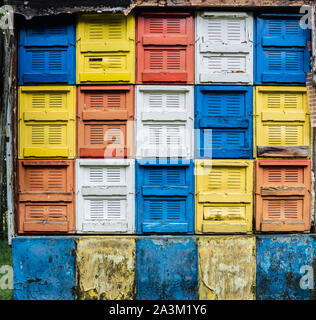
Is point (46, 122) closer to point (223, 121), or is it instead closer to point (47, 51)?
point (47, 51)

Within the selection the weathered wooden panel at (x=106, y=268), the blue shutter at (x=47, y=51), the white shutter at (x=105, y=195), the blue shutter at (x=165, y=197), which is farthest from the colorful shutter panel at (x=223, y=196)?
the blue shutter at (x=47, y=51)

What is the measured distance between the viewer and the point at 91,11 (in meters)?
3.81

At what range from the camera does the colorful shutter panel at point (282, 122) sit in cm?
390

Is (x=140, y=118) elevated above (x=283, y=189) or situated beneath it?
elevated above

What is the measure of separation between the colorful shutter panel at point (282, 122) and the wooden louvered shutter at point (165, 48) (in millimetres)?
1025

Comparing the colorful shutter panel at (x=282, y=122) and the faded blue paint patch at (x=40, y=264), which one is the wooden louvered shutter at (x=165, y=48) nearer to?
the colorful shutter panel at (x=282, y=122)

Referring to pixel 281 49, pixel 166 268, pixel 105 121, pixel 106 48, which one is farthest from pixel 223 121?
pixel 166 268

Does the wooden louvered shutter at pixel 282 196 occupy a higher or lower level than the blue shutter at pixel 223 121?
lower

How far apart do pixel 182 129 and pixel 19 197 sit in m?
2.29

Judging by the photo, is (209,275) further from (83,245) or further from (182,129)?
(182,129)

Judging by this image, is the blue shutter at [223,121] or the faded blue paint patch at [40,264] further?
the blue shutter at [223,121]

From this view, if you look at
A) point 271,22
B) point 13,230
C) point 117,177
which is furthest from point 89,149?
point 271,22

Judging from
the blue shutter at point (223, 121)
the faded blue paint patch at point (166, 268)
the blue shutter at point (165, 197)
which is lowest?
the faded blue paint patch at point (166, 268)

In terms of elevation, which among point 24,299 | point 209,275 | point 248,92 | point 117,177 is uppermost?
point 248,92
